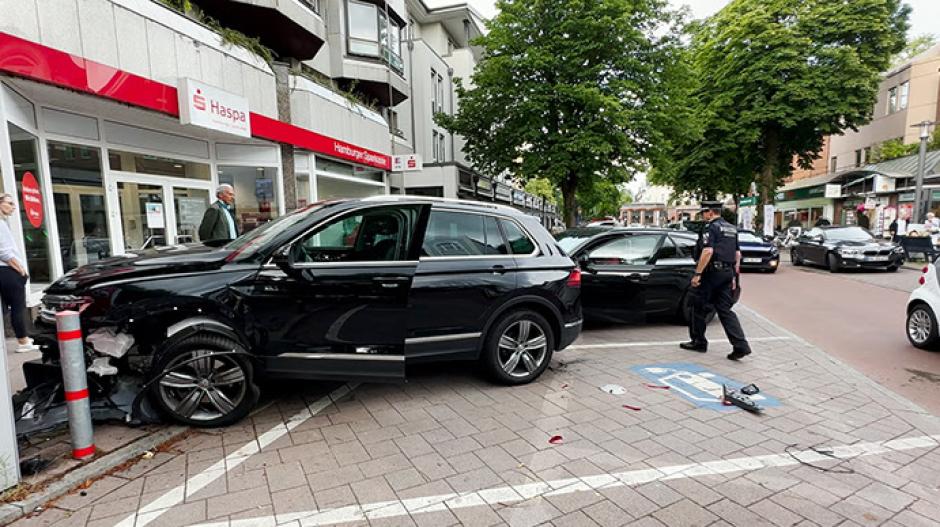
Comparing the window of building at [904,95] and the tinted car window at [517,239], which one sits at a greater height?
the window of building at [904,95]

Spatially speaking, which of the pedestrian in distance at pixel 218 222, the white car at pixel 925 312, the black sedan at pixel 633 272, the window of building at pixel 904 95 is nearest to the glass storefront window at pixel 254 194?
the pedestrian in distance at pixel 218 222

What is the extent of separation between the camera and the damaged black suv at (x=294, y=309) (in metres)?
3.48

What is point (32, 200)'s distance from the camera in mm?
6379

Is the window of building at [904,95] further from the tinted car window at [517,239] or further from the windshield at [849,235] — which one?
the tinted car window at [517,239]

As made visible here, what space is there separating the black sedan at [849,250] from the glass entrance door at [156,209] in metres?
17.5

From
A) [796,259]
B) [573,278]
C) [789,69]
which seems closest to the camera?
[573,278]

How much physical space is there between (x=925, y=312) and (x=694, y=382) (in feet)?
12.4

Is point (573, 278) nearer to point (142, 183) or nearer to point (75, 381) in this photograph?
point (75, 381)

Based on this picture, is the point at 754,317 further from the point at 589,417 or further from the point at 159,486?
the point at 159,486

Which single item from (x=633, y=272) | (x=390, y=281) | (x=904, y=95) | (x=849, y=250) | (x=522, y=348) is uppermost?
(x=904, y=95)

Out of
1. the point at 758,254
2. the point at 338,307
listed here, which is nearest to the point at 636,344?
the point at 338,307

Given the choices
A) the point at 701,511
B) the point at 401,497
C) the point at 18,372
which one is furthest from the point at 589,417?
the point at 18,372

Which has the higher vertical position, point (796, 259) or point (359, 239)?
point (359, 239)

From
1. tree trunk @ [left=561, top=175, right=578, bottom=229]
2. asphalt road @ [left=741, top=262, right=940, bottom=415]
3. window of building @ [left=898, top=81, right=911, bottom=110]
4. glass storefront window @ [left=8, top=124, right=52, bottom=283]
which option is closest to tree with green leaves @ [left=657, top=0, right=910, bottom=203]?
tree trunk @ [left=561, top=175, right=578, bottom=229]
